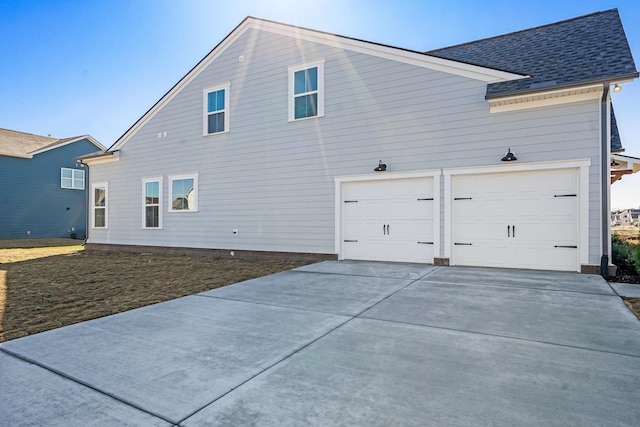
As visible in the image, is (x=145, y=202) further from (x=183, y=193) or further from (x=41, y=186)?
(x=41, y=186)

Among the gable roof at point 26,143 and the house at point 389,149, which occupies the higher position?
the gable roof at point 26,143

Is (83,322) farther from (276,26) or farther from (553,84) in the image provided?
(276,26)

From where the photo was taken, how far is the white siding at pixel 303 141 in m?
7.20

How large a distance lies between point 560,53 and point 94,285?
10633 mm

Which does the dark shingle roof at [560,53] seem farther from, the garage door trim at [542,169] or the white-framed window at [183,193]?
the white-framed window at [183,193]

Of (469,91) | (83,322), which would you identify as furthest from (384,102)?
(83,322)

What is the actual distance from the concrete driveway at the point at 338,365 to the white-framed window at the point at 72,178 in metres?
22.4

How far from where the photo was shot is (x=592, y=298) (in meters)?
4.72

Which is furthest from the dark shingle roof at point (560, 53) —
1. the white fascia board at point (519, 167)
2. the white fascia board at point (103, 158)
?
the white fascia board at point (103, 158)

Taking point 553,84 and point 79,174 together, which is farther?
point 79,174

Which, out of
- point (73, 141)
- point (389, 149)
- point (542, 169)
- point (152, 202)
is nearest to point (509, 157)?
point (542, 169)

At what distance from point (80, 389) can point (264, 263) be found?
681 centimetres

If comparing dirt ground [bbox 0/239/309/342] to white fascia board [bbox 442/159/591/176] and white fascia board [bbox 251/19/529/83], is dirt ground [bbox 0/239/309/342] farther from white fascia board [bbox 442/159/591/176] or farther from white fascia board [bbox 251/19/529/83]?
white fascia board [bbox 251/19/529/83]

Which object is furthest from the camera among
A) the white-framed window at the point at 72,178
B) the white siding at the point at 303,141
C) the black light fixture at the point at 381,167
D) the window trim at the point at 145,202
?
the white-framed window at the point at 72,178
